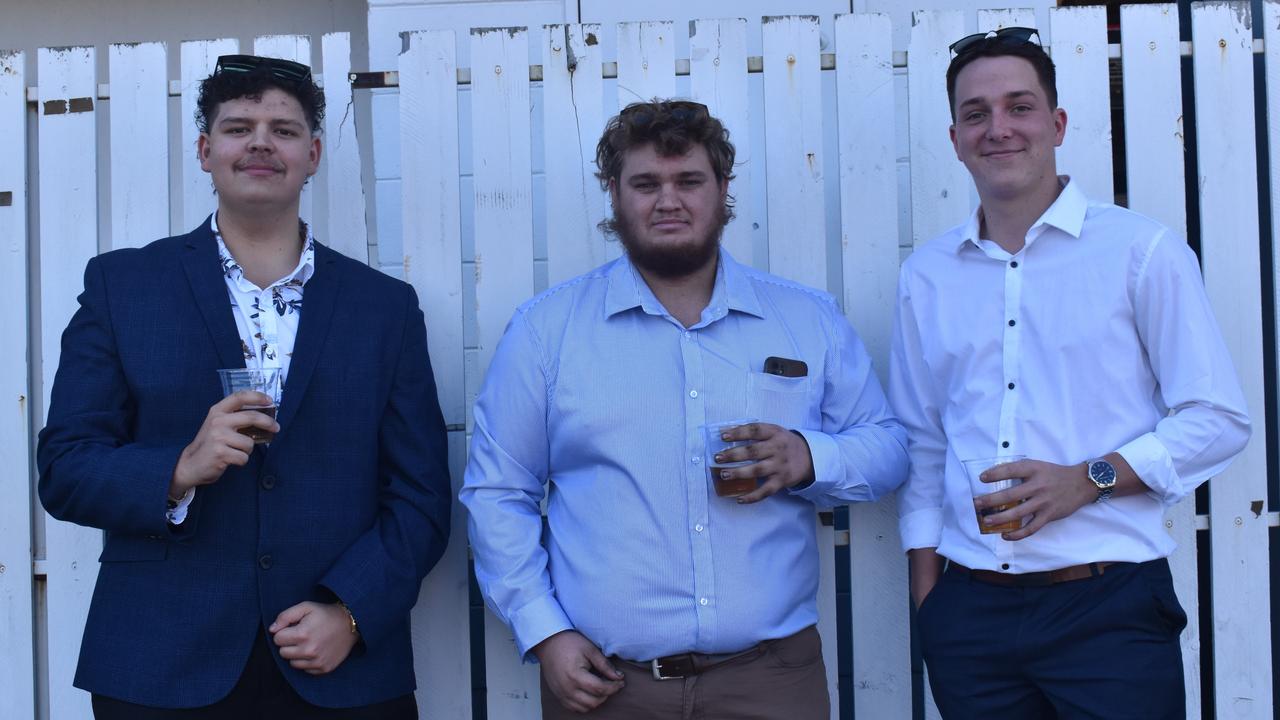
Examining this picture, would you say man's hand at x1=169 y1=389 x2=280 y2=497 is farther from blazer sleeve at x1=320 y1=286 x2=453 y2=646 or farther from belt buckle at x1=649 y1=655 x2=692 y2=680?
belt buckle at x1=649 y1=655 x2=692 y2=680

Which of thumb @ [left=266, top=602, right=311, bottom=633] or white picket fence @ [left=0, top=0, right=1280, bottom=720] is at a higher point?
white picket fence @ [left=0, top=0, right=1280, bottom=720]

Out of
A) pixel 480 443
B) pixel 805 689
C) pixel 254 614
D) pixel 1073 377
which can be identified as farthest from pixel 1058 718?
pixel 254 614

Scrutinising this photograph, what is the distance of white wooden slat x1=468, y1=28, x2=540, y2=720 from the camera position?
11.1ft

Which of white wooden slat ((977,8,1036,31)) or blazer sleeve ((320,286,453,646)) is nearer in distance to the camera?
blazer sleeve ((320,286,453,646))

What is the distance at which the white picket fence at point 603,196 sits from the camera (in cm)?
329

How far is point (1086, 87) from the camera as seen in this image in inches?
131

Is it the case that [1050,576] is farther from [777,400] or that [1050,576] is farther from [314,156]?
[314,156]

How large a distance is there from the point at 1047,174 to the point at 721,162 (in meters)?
0.80

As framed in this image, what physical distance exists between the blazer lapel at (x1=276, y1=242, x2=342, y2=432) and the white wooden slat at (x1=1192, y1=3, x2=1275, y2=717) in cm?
241

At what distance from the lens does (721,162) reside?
3.01 metres

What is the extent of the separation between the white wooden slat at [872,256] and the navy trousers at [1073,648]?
1.84 ft

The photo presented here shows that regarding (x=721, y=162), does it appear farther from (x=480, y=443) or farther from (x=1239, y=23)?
(x=1239, y=23)

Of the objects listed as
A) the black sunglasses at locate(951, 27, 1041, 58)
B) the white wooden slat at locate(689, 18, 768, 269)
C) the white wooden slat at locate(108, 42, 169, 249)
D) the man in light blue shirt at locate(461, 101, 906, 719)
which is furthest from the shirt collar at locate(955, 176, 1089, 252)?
the white wooden slat at locate(108, 42, 169, 249)

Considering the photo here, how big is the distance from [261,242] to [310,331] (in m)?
0.33
